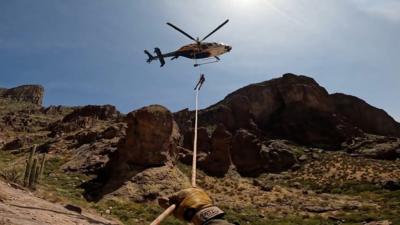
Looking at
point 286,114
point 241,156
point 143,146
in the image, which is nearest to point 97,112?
point 241,156

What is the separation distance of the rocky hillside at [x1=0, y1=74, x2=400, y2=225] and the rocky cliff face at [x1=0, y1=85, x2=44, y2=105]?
2170 inches

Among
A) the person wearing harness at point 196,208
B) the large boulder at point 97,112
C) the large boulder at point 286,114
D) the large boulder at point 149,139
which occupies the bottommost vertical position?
the person wearing harness at point 196,208

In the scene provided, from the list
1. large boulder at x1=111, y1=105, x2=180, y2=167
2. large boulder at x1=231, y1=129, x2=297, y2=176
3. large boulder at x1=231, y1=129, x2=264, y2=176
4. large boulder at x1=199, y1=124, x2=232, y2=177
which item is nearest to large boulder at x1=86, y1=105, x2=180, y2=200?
large boulder at x1=111, y1=105, x2=180, y2=167

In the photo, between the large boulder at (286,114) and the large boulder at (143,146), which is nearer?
the large boulder at (143,146)

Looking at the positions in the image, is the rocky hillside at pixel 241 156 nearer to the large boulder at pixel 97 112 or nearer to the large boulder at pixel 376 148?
the large boulder at pixel 376 148

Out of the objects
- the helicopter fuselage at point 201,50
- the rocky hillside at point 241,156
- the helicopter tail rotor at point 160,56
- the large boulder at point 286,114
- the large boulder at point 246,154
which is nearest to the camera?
the helicopter fuselage at point 201,50

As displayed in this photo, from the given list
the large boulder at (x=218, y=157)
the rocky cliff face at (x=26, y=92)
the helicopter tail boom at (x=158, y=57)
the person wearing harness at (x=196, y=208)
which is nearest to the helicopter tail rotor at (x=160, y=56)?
the helicopter tail boom at (x=158, y=57)

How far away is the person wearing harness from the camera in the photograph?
286cm

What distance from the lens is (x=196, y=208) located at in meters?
3.04

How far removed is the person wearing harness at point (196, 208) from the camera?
2.86 meters

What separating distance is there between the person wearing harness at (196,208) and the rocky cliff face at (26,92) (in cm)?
17215

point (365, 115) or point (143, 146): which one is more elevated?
point (365, 115)

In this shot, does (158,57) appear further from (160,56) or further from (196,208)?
(196,208)

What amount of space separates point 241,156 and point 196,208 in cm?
7214
